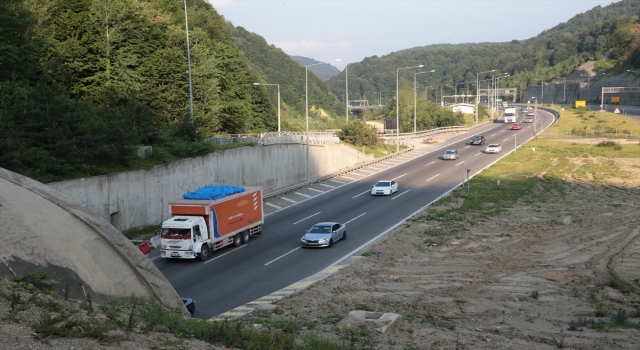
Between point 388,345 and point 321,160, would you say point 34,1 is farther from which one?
point 388,345

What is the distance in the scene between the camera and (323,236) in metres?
32.8

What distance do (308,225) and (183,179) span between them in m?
9.05

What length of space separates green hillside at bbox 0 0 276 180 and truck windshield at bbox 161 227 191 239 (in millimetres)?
6653

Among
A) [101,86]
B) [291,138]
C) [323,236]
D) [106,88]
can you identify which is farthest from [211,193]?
[291,138]

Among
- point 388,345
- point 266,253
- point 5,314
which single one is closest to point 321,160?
point 266,253

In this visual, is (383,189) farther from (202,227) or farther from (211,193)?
(202,227)

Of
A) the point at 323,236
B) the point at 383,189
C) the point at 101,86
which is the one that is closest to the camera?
the point at 323,236

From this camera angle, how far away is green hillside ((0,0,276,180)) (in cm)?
3272

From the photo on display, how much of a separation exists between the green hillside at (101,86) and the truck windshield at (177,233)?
665cm

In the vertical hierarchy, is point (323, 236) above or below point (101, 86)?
below

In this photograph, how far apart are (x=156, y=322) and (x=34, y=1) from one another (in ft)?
135

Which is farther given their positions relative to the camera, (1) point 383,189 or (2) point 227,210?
(1) point 383,189

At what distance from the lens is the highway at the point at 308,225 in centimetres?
2559

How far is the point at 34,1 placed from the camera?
47.5 m
